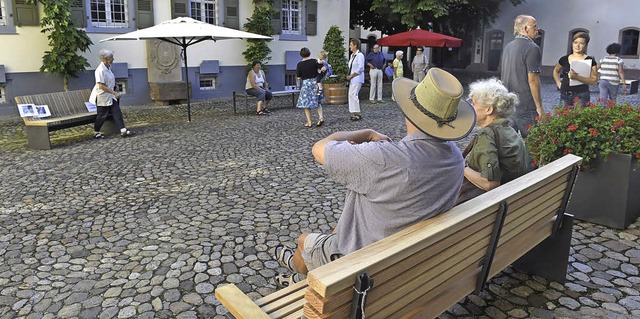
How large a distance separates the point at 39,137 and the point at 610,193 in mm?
7942

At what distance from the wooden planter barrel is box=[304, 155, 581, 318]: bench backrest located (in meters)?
11.6

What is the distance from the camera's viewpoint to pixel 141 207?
5.53m

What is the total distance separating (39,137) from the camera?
864 cm

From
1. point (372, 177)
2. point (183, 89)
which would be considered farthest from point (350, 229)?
point (183, 89)

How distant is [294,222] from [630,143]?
2.90 meters

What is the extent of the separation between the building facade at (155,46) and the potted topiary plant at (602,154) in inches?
448

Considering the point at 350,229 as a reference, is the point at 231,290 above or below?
below

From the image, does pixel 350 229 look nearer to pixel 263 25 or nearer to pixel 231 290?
pixel 231 290

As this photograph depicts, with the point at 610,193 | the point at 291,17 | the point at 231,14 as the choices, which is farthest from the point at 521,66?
the point at 291,17

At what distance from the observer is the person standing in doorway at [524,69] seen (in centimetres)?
580

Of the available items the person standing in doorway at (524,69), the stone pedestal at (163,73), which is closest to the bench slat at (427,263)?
the person standing in doorway at (524,69)

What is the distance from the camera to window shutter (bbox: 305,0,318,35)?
1806 cm

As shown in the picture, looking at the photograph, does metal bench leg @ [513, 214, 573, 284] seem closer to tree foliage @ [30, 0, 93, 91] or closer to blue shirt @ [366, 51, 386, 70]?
tree foliage @ [30, 0, 93, 91]

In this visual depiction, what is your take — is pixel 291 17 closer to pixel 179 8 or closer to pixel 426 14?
pixel 179 8
